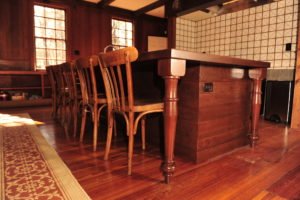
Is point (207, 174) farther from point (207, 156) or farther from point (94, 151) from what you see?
point (94, 151)

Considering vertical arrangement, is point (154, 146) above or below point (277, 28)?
below

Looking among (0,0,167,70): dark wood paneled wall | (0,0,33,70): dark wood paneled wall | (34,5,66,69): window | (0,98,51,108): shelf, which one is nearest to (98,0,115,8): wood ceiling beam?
(0,0,167,70): dark wood paneled wall

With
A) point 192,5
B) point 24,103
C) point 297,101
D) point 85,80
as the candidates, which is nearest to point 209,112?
point 85,80

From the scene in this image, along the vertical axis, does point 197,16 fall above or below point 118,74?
above

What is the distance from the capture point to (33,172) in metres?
1.40

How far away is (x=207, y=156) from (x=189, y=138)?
8.5 inches

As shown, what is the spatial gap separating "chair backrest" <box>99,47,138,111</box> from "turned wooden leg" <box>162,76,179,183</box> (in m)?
0.24

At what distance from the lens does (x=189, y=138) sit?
5.40 ft

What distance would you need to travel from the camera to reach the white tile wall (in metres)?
3.18

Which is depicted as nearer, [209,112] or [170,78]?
[170,78]

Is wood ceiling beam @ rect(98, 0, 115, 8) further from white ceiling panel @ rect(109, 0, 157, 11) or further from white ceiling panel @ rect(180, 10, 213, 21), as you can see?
white ceiling panel @ rect(180, 10, 213, 21)

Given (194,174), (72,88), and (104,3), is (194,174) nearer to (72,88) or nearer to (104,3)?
(72,88)

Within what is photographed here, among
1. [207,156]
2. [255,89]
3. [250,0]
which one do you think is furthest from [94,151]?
[250,0]

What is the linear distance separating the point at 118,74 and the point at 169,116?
16.9 inches
